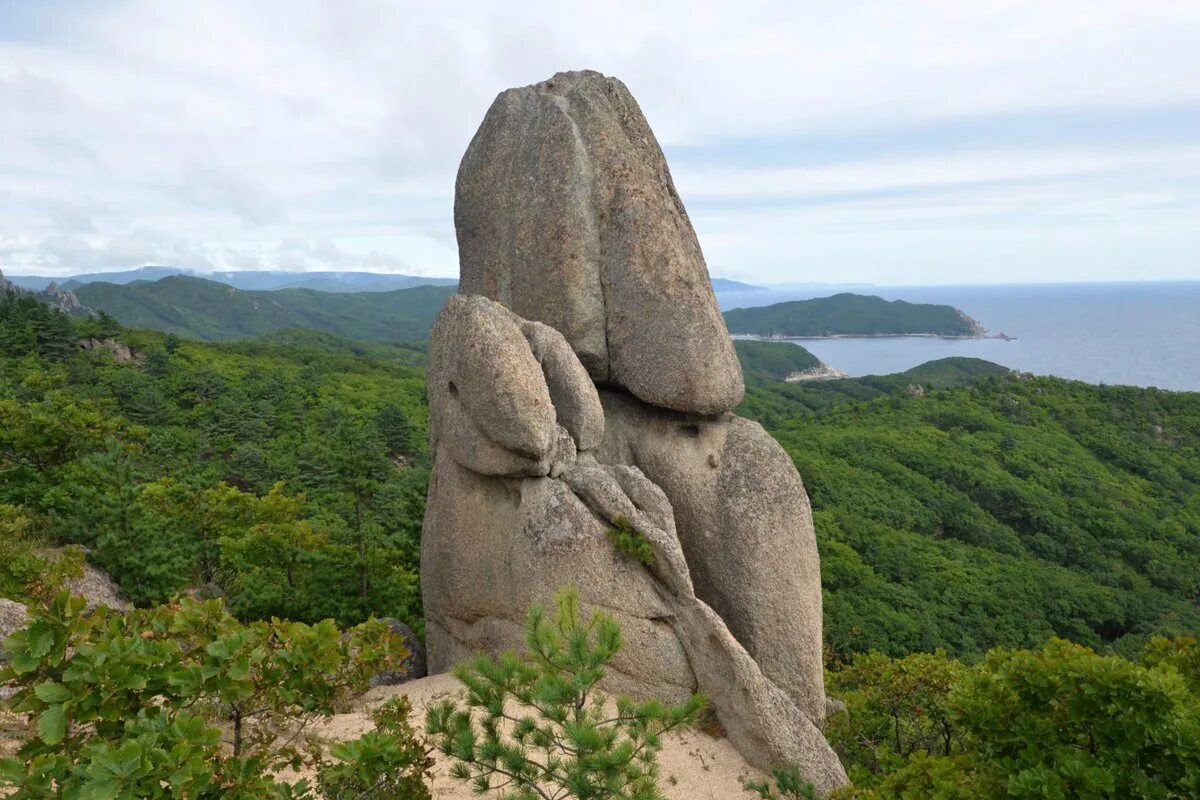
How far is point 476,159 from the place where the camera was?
11.6 meters

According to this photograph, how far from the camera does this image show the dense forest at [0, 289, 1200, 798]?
6.27m

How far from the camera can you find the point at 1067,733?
19.1 feet

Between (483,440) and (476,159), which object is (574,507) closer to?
(483,440)

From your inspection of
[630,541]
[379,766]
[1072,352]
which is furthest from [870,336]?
[379,766]

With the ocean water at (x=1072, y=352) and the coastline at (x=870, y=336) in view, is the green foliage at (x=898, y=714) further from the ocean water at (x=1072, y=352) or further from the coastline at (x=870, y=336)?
the coastline at (x=870, y=336)

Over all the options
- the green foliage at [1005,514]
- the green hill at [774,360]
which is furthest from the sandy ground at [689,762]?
the green hill at [774,360]

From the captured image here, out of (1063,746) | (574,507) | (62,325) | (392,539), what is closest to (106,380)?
(62,325)

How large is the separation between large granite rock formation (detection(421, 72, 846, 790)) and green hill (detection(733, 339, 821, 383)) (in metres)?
105

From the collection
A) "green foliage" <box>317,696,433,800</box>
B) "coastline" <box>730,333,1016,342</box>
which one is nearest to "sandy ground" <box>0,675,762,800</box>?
"green foliage" <box>317,696,433,800</box>

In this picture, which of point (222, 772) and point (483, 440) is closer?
point (222, 772)

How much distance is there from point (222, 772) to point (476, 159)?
914 cm

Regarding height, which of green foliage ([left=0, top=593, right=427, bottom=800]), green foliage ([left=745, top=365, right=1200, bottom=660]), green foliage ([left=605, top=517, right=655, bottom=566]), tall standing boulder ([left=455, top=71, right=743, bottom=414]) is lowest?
green foliage ([left=745, top=365, right=1200, bottom=660])

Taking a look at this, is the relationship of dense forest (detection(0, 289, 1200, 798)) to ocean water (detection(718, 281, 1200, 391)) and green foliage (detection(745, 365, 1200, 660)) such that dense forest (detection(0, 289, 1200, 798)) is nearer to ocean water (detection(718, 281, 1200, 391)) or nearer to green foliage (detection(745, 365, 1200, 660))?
green foliage (detection(745, 365, 1200, 660))

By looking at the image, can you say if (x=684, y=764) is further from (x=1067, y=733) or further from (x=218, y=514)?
(x=218, y=514)
